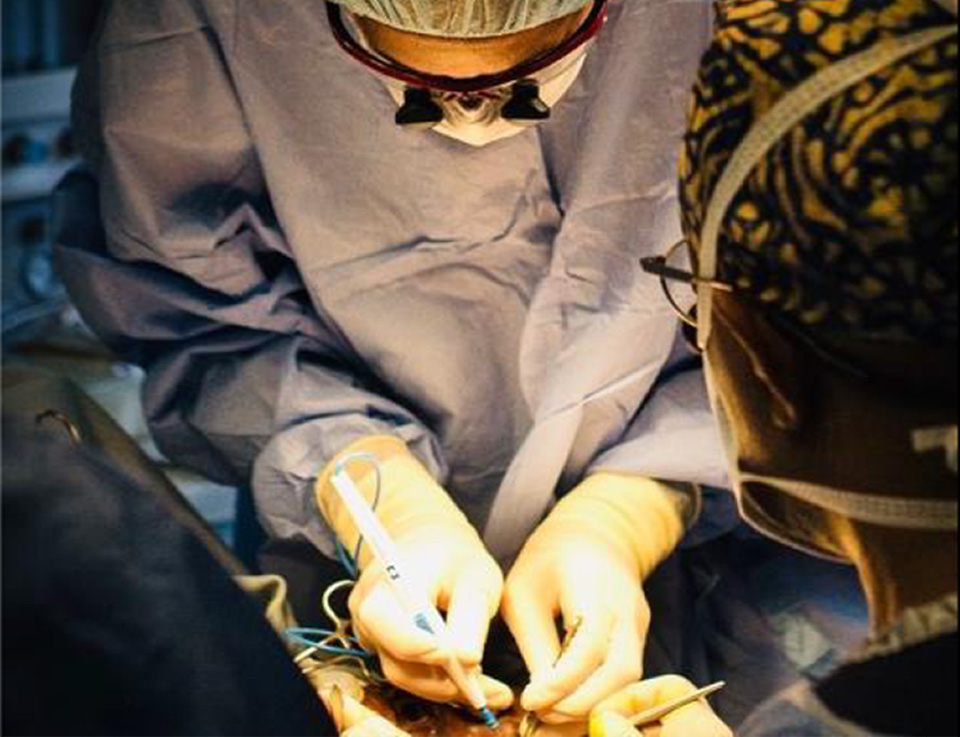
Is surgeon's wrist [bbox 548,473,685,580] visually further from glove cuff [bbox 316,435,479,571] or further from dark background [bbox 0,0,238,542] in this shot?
dark background [bbox 0,0,238,542]

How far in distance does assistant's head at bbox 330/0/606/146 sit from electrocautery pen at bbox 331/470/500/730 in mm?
509

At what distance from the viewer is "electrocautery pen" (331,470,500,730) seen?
1.83 m

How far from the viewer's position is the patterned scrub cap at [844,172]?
1.04m

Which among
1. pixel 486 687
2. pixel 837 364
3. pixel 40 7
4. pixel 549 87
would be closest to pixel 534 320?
pixel 549 87

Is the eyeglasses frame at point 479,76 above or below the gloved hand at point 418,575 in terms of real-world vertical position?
above

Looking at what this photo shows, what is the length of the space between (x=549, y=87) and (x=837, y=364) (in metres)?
0.92

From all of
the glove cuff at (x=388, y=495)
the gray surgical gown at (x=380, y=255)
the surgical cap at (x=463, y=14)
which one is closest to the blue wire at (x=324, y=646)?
the glove cuff at (x=388, y=495)

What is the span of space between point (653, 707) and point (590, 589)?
0.84ft

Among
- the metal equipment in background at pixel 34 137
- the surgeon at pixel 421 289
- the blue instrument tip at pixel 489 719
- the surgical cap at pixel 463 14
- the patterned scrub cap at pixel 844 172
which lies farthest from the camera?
the metal equipment in background at pixel 34 137

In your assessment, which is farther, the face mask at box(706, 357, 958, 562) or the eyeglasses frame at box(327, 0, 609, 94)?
the eyeglasses frame at box(327, 0, 609, 94)

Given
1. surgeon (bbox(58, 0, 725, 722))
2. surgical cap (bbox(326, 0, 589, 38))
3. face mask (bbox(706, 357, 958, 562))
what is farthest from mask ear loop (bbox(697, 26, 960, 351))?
surgeon (bbox(58, 0, 725, 722))

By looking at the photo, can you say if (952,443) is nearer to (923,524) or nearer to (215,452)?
(923,524)

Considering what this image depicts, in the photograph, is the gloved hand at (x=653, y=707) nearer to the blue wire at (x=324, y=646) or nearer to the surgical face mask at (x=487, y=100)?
the blue wire at (x=324, y=646)

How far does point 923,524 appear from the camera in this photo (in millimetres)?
1120
